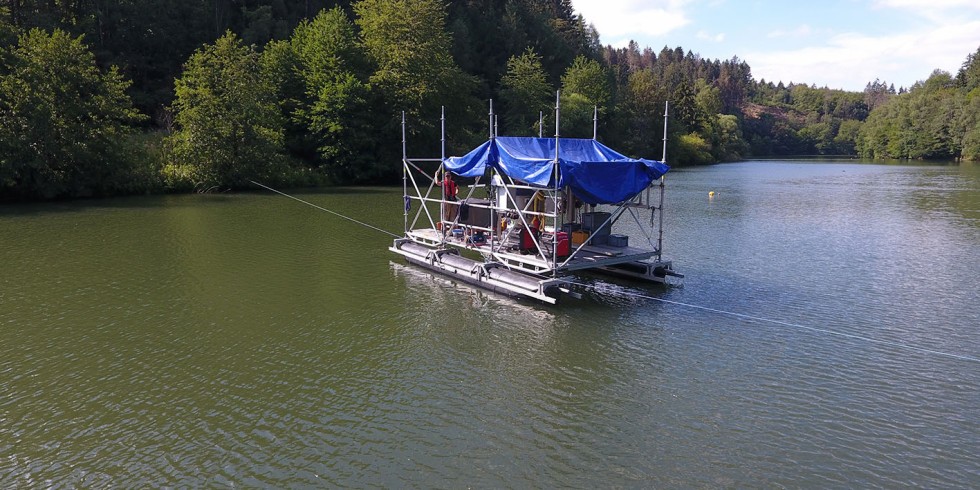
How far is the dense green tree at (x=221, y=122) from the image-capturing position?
1655 inches

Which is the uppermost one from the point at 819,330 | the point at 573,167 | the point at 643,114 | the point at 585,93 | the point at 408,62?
the point at 585,93

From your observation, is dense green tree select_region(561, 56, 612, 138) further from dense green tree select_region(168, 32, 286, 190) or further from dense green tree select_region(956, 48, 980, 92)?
dense green tree select_region(956, 48, 980, 92)

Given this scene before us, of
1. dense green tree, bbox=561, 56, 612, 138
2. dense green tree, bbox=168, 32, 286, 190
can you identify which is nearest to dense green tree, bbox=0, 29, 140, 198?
dense green tree, bbox=168, 32, 286, 190

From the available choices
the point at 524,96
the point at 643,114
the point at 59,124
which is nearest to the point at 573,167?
the point at 59,124

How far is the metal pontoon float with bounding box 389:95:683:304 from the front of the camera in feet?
51.4

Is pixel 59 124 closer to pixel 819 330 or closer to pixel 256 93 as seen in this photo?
pixel 256 93

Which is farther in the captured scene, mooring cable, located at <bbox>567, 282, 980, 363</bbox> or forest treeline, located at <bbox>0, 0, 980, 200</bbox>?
forest treeline, located at <bbox>0, 0, 980, 200</bbox>

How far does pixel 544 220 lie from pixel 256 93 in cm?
3334

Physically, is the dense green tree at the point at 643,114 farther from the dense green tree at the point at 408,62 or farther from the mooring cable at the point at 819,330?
the mooring cable at the point at 819,330

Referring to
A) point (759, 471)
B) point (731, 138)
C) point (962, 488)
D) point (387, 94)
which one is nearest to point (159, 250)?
point (759, 471)

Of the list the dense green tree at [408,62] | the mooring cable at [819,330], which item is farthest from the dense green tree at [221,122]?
the mooring cable at [819,330]

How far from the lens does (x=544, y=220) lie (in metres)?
17.9

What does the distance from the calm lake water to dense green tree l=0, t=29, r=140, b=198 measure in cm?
1602

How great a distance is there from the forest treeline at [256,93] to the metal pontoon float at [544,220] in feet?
35.0
